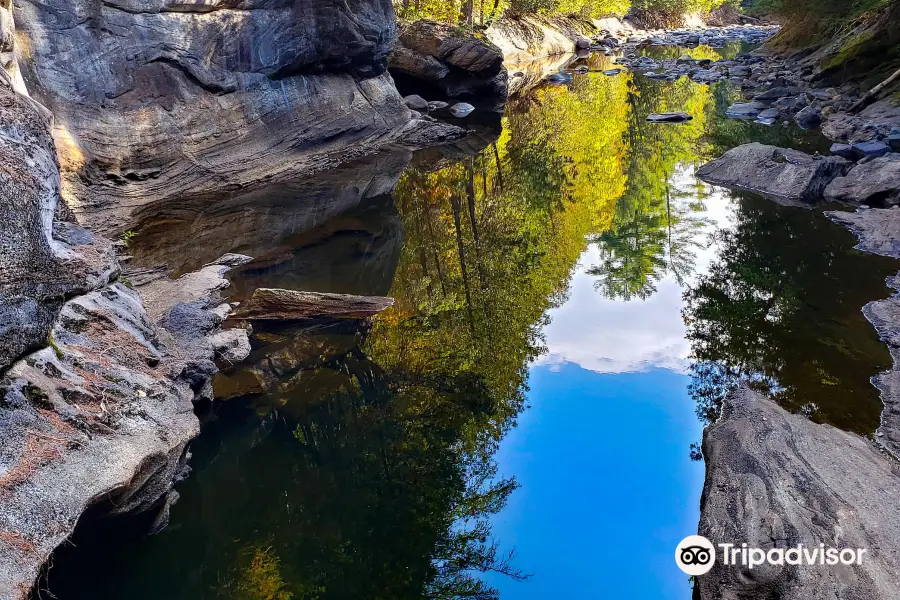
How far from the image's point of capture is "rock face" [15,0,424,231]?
17125mm

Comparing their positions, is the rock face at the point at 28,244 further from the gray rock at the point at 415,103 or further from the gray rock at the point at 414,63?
the gray rock at the point at 414,63

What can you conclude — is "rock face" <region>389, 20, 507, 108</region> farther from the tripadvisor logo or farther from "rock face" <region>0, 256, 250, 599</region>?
the tripadvisor logo

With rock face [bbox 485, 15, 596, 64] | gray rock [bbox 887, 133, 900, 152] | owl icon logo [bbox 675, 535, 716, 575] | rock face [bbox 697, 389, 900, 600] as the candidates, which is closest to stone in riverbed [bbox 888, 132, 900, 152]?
gray rock [bbox 887, 133, 900, 152]

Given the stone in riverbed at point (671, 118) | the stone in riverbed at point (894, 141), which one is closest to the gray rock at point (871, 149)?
the stone in riverbed at point (894, 141)

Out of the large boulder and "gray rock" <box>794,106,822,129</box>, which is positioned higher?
the large boulder

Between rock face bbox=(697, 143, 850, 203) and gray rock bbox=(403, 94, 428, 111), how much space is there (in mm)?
14988

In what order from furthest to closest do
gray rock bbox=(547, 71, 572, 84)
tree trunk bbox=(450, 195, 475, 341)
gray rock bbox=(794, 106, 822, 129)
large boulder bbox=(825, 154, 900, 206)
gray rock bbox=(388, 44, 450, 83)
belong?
gray rock bbox=(547, 71, 572, 84), gray rock bbox=(388, 44, 450, 83), gray rock bbox=(794, 106, 822, 129), large boulder bbox=(825, 154, 900, 206), tree trunk bbox=(450, 195, 475, 341)

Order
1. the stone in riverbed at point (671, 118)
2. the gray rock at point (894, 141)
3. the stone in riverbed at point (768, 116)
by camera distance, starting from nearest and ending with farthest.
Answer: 1. the gray rock at point (894, 141)
2. the stone in riverbed at point (768, 116)
3. the stone in riverbed at point (671, 118)

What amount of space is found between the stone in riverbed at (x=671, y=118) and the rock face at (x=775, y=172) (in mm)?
8664

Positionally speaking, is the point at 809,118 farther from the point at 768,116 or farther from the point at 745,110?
the point at 745,110

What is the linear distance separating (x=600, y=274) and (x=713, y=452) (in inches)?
289

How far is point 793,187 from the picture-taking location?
1783 cm

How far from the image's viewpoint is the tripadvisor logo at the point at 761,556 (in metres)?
5.46

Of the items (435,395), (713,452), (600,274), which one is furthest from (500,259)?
(713,452)
